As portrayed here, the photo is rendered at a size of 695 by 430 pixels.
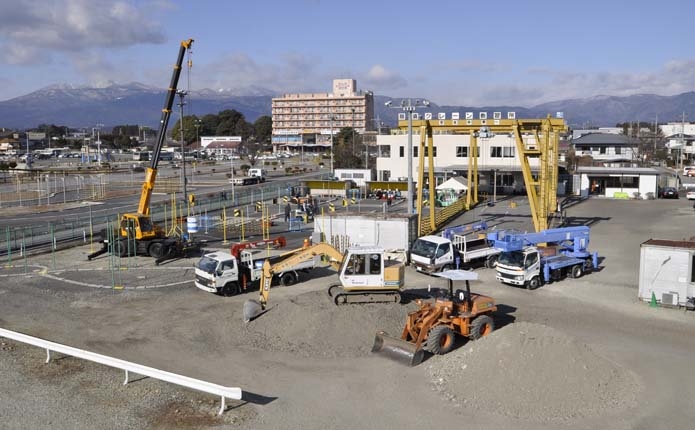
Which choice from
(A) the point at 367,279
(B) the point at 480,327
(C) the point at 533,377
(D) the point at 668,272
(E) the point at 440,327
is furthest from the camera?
(D) the point at 668,272

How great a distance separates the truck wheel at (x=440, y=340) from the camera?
1593 cm

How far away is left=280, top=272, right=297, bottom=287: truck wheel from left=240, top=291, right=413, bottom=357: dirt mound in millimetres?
5033

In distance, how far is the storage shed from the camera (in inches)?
806

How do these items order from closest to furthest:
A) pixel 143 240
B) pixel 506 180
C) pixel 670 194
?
pixel 143 240, pixel 670 194, pixel 506 180

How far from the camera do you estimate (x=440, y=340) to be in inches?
632

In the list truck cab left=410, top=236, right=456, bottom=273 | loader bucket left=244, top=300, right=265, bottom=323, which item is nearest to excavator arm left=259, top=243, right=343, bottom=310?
loader bucket left=244, top=300, right=265, bottom=323

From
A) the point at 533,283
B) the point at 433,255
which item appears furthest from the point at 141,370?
the point at 533,283

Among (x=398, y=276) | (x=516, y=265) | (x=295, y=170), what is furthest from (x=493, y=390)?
(x=295, y=170)

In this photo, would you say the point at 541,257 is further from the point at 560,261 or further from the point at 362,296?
the point at 362,296

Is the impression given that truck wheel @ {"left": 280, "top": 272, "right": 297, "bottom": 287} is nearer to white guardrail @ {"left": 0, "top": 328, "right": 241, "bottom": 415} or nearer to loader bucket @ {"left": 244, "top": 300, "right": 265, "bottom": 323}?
loader bucket @ {"left": 244, "top": 300, "right": 265, "bottom": 323}

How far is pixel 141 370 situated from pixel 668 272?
1708 cm

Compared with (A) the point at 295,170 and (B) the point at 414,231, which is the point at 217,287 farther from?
(A) the point at 295,170

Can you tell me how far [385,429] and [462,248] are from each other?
1606 centimetres

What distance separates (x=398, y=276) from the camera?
1983 centimetres
